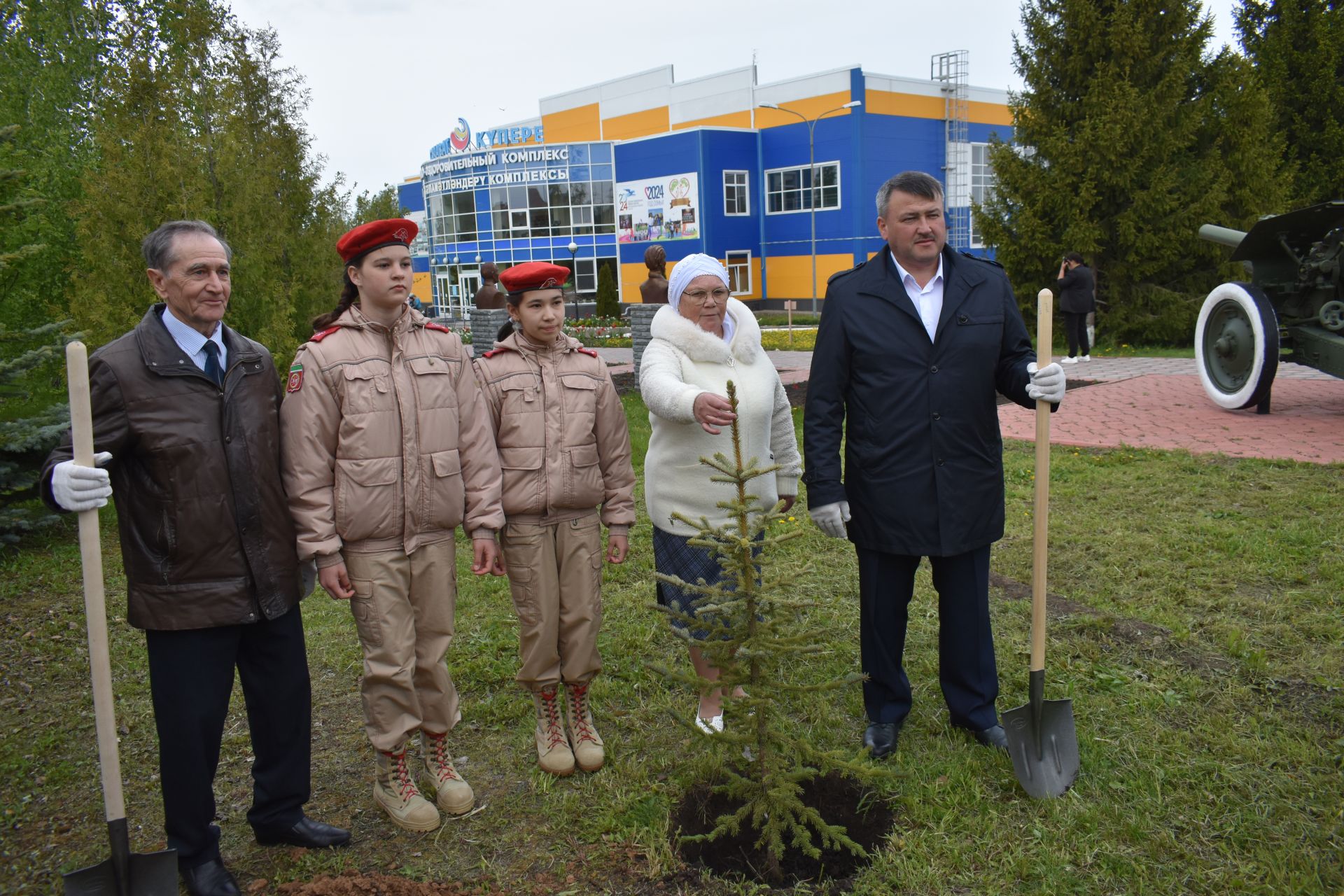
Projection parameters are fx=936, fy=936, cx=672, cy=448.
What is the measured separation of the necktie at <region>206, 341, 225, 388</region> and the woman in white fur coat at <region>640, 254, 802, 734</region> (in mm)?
1351

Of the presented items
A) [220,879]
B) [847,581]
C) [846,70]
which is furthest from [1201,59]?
[846,70]

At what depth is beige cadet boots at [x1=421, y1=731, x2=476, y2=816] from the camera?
329 centimetres

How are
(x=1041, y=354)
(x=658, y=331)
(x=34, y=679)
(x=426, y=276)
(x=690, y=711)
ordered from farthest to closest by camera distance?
(x=426, y=276) < (x=34, y=679) < (x=690, y=711) < (x=658, y=331) < (x=1041, y=354)

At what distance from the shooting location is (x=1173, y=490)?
23.0 feet

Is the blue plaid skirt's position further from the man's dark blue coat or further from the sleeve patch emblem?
the sleeve patch emblem

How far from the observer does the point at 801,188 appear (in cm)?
4194

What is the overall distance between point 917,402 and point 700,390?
0.77 metres

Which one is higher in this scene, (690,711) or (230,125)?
(230,125)

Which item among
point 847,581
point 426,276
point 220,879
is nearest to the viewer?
point 220,879

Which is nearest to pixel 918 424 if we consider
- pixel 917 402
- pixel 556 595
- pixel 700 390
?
pixel 917 402

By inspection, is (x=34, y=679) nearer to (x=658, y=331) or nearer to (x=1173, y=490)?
(x=658, y=331)

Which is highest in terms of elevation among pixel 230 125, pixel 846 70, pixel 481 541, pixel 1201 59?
pixel 846 70

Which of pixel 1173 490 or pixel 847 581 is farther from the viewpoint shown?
pixel 1173 490

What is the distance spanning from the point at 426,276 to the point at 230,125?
4748 cm
